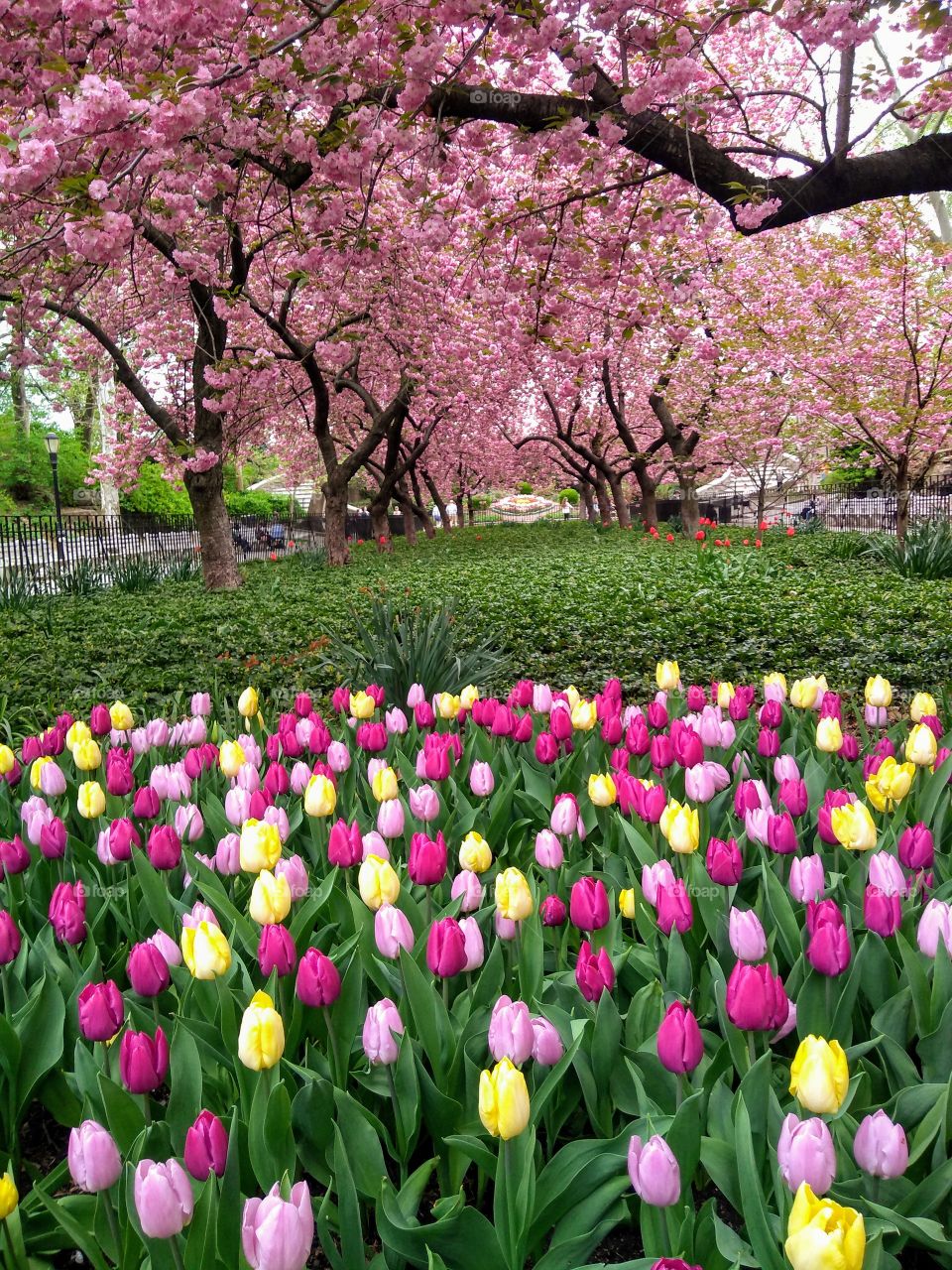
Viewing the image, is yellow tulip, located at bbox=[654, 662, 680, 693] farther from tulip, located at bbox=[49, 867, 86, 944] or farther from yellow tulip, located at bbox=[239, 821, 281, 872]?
tulip, located at bbox=[49, 867, 86, 944]

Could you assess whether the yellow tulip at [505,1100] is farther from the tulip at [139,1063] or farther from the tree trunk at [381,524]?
the tree trunk at [381,524]

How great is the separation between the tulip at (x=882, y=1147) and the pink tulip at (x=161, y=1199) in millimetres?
765

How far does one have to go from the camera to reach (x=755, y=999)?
4.15 feet

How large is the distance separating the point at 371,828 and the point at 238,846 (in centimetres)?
39

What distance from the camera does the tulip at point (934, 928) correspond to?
60.3 inches

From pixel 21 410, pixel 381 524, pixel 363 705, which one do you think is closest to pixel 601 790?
pixel 363 705

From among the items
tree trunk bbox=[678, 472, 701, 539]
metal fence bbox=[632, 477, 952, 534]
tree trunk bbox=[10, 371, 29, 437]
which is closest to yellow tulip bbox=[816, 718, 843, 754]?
tree trunk bbox=[678, 472, 701, 539]

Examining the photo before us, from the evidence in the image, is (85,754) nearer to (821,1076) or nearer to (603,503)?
(821,1076)

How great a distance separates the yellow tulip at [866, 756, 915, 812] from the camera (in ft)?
6.96

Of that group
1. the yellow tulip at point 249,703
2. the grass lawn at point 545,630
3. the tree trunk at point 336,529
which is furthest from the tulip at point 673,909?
the tree trunk at point 336,529

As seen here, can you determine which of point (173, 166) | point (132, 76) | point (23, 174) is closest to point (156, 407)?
point (173, 166)

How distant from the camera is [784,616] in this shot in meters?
7.68

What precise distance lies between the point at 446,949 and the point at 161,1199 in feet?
1.75

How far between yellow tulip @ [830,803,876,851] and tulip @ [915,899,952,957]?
0.89ft
